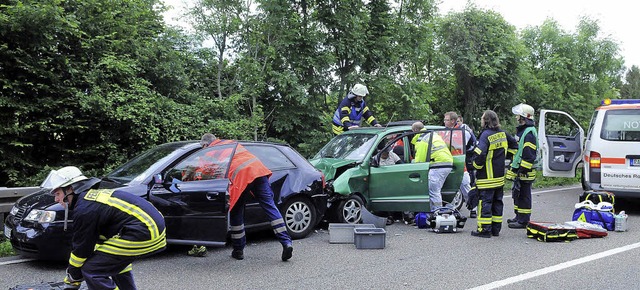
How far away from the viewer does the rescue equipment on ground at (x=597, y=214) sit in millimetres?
7980

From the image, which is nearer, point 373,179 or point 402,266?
point 402,266

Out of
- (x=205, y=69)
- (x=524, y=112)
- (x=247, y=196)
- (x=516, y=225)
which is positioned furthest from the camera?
(x=205, y=69)

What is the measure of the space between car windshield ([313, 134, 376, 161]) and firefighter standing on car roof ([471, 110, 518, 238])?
1.75 meters

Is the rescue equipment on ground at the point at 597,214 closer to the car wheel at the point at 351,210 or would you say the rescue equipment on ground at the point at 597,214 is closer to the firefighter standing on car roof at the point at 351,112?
the car wheel at the point at 351,210

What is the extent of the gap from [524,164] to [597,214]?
1.37m

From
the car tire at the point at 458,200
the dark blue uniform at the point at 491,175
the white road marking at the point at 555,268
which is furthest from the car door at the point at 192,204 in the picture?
the car tire at the point at 458,200

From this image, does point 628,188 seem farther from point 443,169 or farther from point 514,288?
point 514,288

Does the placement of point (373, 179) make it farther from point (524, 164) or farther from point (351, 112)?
point (351, 112)

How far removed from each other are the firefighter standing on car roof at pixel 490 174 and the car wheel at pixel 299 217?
2.49 m

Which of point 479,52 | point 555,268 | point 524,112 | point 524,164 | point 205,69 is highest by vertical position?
point 479,52

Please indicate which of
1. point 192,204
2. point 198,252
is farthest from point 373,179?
point 192,204

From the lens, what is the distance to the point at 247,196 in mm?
6266

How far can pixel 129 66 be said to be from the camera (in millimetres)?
11289

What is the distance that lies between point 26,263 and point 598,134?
32.1 ft
